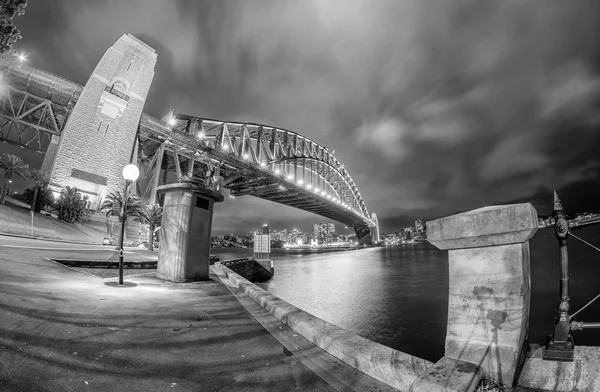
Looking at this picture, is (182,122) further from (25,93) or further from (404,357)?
(404,357)

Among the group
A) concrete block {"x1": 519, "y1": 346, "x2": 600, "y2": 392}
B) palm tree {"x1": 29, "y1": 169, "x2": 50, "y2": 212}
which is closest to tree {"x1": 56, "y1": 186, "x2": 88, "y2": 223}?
palm tree {"x1": 29, "y1": 169, "x2": 50, "y2": 212}

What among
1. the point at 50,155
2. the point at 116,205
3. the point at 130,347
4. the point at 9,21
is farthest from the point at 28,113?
the point at 130,347

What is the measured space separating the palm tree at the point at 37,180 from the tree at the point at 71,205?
5.58 ft

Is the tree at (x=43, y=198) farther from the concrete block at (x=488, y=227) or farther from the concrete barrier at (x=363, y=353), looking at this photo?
the concrete block at (x=488, y=227)

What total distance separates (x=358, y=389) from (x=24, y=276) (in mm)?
6362

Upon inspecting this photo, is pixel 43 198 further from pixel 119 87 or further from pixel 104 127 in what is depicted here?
pixel 119 87

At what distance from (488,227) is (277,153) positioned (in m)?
79.3

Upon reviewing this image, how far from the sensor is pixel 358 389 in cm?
185

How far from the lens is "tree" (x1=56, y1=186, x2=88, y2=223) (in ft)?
82.5

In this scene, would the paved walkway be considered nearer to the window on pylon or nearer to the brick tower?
the brick tower

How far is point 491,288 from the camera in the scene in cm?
194

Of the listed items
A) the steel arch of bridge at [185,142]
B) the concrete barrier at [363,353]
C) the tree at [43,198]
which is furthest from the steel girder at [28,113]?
the concrete barrier at [363,353]

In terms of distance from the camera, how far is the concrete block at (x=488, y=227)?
1.84 meters

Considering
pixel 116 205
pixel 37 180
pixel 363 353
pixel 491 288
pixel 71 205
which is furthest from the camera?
pixel 116 205
